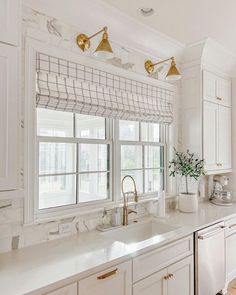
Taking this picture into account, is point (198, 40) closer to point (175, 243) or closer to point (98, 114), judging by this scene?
point (98, 114)

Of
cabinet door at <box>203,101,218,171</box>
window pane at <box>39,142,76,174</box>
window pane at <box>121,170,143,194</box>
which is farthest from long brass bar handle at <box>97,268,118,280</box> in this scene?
cabinet door at <box>203,101,218,171</box>

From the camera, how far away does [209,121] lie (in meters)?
3.07

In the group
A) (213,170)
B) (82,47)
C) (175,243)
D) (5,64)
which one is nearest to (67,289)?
(175,243)

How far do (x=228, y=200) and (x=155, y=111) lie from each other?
1586 mm

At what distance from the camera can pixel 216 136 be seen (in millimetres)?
3168

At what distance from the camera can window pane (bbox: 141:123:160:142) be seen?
2.85 meters

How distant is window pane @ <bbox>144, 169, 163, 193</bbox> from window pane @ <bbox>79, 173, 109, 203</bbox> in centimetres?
58

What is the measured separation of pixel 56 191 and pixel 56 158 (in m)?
0.27

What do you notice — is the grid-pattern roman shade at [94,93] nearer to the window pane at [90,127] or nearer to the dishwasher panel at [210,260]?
the window pane at [90,127]

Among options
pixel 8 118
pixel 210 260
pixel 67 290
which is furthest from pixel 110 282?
pixel 210 260

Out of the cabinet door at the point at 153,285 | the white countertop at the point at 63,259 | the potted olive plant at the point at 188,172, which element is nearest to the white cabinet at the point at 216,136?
the potted olive plant at the point at 188,172

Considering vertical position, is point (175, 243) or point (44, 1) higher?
point (44, 1)

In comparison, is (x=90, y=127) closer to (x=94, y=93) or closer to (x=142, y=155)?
(x=94, y=93)

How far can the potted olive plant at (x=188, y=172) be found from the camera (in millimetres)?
2805
